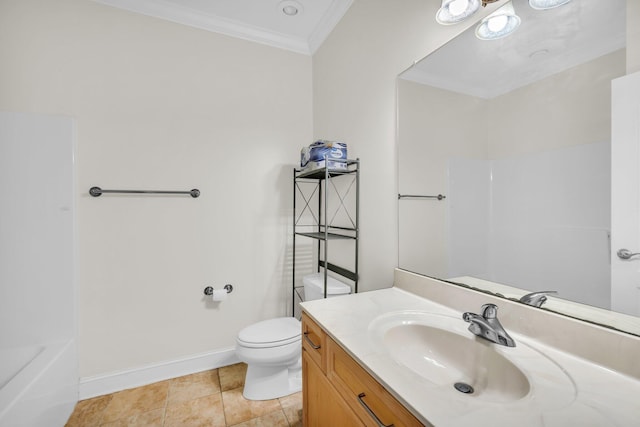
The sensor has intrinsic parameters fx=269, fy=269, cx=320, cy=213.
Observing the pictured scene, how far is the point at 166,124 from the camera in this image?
1.92 metres

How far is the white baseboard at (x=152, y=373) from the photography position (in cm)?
172

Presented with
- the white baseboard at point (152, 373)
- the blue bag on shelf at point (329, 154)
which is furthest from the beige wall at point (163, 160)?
the blue bag on shelf at point (329, 154)

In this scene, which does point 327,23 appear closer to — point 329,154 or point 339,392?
point 329,154

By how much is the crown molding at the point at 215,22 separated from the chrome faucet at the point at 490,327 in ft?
6.70

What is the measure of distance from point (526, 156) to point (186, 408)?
83.4 inches

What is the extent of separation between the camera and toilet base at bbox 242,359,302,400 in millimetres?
1676

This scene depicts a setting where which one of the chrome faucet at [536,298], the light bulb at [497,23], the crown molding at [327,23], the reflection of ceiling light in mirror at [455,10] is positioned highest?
the crown molding at [327,23]

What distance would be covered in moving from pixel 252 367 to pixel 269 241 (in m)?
0.91

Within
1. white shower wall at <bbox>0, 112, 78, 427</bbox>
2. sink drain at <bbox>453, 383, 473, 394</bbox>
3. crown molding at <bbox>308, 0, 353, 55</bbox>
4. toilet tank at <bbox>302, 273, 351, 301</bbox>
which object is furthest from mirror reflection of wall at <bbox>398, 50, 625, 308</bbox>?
white shower wall at <bbox>0, 112, 78, 427</bbox>

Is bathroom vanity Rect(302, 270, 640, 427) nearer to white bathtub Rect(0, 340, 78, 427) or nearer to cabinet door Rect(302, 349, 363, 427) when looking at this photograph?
cabinet door Rect(302, 349, 363, 427)

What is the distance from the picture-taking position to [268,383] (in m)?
1.69

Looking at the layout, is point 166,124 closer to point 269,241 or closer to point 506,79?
point 269,241

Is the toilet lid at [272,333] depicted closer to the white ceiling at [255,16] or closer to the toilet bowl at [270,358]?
the toilet bowl at [270,358]

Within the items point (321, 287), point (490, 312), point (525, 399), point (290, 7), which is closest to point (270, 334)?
point (321, 287)
